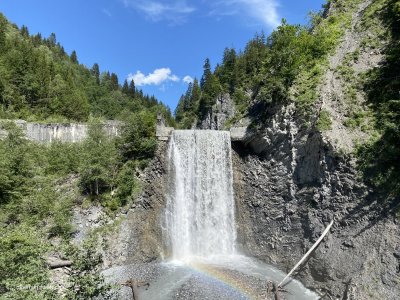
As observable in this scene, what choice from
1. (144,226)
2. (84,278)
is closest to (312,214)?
(144,226)

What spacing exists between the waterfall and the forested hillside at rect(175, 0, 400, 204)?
18.0ft

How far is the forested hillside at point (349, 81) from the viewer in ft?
74.8

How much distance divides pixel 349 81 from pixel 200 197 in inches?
704

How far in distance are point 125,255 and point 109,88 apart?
98.6 meters

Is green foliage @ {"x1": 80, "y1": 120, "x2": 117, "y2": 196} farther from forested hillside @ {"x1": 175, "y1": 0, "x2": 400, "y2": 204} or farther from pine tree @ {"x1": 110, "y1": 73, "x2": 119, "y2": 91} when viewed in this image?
pine tree @ {"x1": 110, "y1": 73, "x2": 119, "y2": 91}

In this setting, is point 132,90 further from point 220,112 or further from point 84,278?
point 84,278

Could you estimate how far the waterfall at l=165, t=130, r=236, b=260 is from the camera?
30.9 meters

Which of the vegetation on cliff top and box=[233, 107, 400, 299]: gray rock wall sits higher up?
the vegetation on cliff top

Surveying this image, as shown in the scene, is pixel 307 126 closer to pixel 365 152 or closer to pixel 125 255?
pixel 365 152

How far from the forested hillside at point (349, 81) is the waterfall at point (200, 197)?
5494mm

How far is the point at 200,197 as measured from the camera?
3234 cm

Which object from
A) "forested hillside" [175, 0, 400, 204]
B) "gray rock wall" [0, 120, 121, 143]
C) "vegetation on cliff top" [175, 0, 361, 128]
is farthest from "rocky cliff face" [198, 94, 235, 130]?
"gray rock wall" [0, 120, 121, 143]

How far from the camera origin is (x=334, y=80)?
31984 millimetres

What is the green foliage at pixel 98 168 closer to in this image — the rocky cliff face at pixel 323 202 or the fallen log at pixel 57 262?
the fallen log at pixel 57 262
